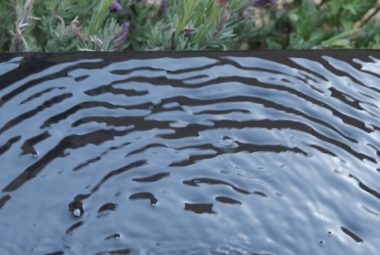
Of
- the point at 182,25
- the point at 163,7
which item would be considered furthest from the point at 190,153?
the point at 163,7

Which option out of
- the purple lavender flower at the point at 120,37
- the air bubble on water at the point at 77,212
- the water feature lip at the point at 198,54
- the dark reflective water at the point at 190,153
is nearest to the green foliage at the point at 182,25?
the purple lavender flower at the point at 120,37

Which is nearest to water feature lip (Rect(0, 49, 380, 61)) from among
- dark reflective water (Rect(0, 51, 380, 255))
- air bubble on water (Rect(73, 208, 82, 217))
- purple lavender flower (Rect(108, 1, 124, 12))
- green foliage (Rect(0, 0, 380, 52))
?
dark reflective water (Rect(0, 51, 380, 255))

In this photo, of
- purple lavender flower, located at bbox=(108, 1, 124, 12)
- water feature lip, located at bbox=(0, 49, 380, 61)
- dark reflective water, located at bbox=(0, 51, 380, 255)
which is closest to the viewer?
dark reflective water, located at bbox=(0, 51, 380, 255)

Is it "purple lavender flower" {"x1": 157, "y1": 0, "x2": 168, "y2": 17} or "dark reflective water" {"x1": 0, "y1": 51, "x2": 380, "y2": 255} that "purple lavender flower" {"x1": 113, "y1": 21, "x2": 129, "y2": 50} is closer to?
"purple lavender flower" {"x1": 157, "y1": 0, "x2": 168, "y2": 17}

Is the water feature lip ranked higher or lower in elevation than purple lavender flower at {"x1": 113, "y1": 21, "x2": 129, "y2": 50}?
higher

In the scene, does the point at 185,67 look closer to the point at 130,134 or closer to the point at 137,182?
the point at 130,134

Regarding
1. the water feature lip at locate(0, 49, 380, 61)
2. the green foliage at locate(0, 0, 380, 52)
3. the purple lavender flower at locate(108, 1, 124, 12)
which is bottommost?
the green foliage at locate(0, 0, 380, 52)

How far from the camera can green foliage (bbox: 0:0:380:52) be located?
236 cm

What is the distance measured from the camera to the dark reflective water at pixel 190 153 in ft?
4.55

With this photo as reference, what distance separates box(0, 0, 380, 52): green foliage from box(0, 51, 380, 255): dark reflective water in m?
0.45

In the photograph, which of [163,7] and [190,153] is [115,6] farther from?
[190,153]

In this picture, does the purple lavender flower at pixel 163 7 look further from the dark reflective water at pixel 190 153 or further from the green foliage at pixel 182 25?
the dark reflective water at pixel 190 153

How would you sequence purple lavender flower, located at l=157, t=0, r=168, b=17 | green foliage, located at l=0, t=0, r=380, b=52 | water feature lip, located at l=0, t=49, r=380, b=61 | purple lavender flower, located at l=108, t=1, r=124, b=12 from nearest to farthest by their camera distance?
water feature lip, located at l=0, t=49, r=380, b=61 < green foliage, located at l=0, t=0, r=380, b=52 < purple lavender flower, located at l=108, t=1, r=124, b=12 < purple lavender flower, located at l=157, t=0, r=168, b=17

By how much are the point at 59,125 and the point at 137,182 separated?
225mm
